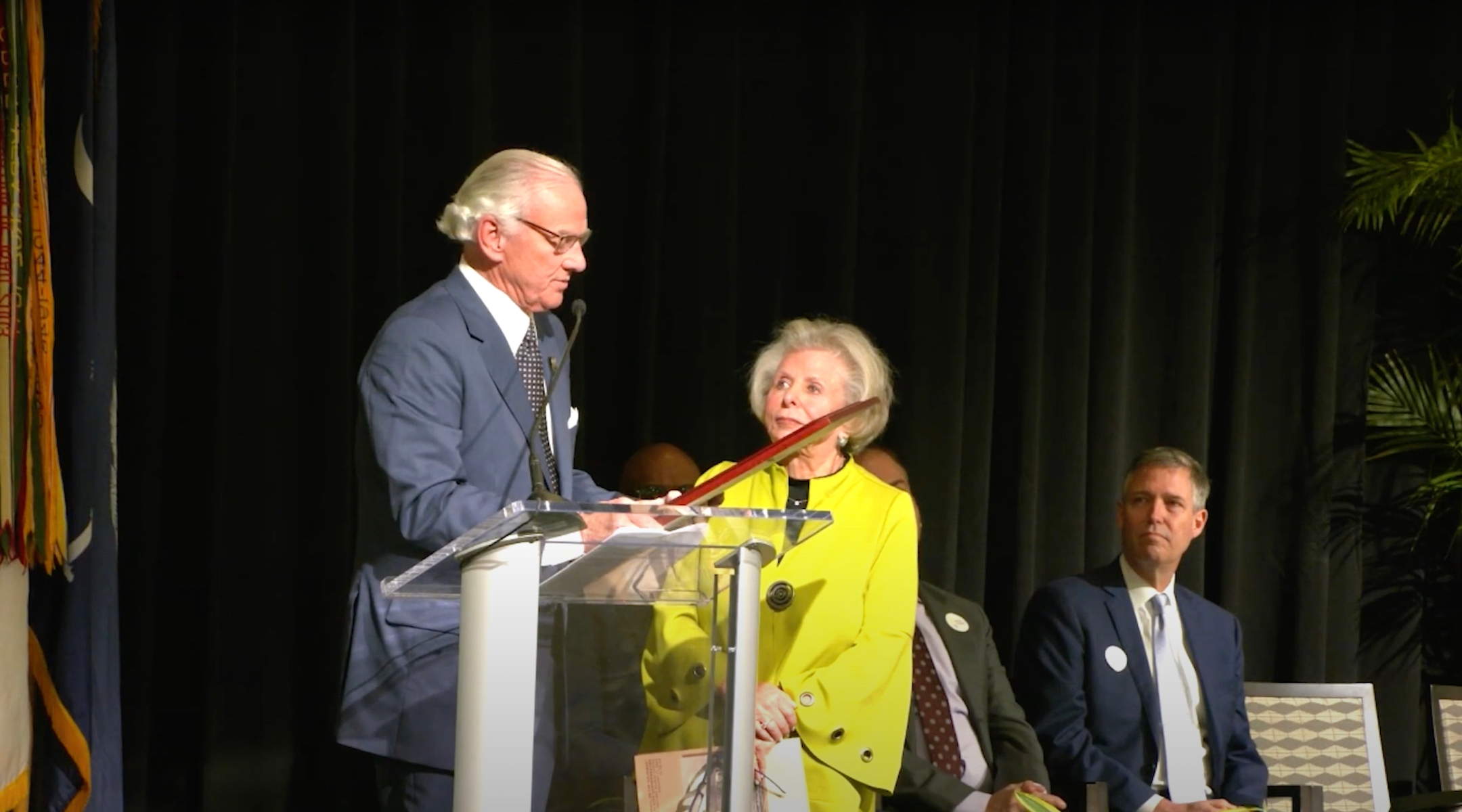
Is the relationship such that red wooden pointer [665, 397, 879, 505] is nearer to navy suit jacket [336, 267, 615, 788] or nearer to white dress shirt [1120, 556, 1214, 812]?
navy suit jacket [336, 267, 615, 788]

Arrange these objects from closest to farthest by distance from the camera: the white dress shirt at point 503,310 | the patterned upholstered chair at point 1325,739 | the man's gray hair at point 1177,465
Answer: the white dress shirt at point 503,310, the man's gray hair at point 1177,465, the patterned upholstered chair at point 1325,739

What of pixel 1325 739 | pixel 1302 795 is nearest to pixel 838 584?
pixel 1302 795

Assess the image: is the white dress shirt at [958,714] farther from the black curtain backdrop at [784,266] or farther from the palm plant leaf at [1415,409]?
the palm plant leaf at [1415,409]

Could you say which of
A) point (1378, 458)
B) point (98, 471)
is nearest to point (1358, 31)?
point (1378, 458)

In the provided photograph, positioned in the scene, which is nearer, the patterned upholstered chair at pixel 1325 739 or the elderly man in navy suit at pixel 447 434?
the elderly man in navy suit at pixel 447 434

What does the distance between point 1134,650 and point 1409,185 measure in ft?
5.12

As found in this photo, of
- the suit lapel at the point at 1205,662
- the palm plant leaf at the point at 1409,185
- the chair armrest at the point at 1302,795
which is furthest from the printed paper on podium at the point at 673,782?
Answer: the palm plant leaf at the point at 1409,185

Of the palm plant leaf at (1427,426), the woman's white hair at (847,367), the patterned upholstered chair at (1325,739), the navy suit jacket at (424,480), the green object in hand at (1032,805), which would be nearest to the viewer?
the navy suit jacket at (424,480)

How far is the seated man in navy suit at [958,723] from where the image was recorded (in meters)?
3.28

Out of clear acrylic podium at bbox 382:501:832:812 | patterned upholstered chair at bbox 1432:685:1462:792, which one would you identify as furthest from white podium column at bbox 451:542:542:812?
patterned upholstered chair at bbox 1432:685:1462:792

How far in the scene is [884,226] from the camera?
4316mm

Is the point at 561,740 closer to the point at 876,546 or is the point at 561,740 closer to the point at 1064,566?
the point at 876,546

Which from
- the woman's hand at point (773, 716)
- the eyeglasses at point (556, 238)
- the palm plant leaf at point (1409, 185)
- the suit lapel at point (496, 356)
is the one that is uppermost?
the palm plant leaf at point (1409, 185)

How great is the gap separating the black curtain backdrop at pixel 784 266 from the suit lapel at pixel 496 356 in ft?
3.87
